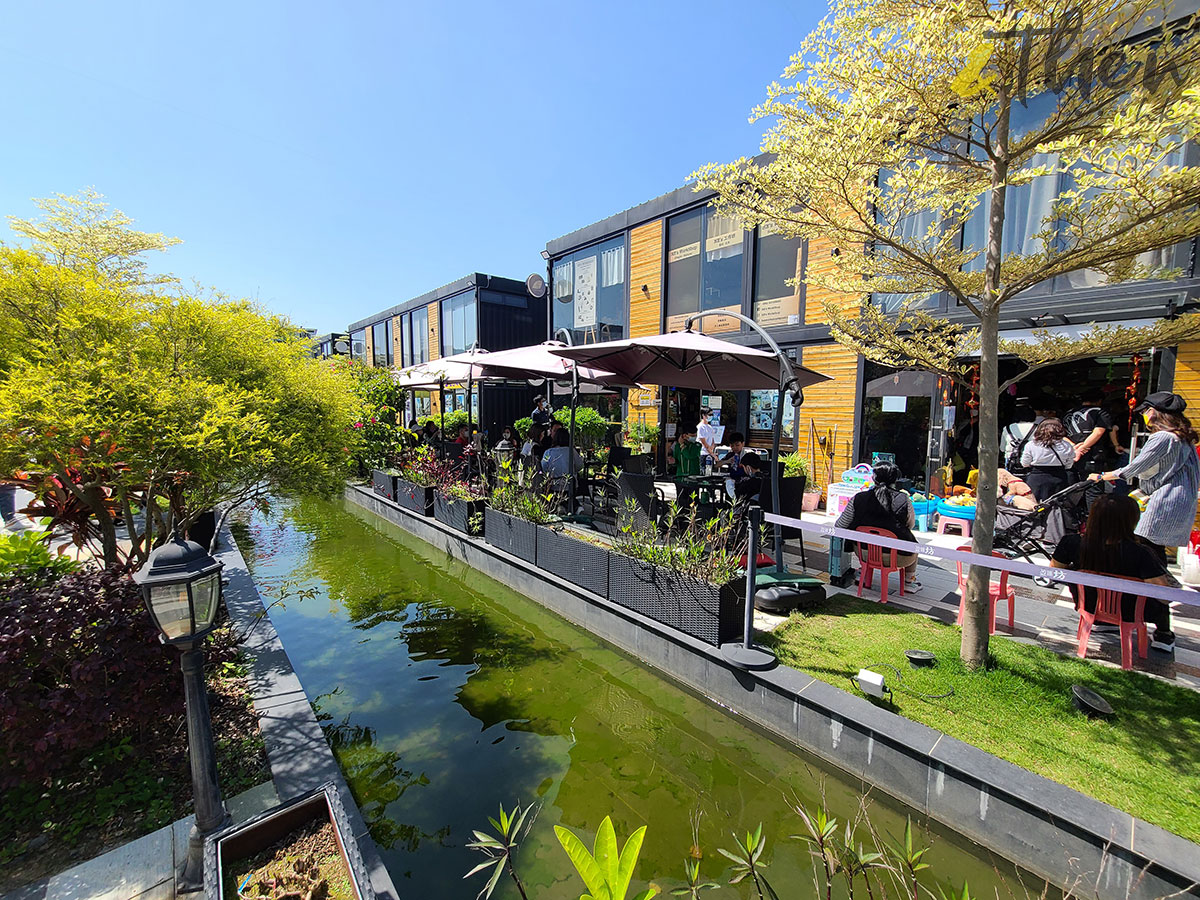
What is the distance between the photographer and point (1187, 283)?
249 inches

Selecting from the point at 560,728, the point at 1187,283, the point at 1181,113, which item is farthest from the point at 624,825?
the point at 1187,283

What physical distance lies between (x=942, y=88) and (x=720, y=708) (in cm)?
429

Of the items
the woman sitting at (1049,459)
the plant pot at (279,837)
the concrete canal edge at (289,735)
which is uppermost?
the woman sitting at (1049,459)

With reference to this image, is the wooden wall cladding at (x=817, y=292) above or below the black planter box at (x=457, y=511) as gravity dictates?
above

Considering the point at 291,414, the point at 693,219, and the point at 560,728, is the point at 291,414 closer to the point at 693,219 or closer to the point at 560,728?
the point at 560,728

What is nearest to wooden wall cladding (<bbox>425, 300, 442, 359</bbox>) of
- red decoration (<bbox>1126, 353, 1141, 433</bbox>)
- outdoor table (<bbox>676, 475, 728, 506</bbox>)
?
outdoor table (<bbox>676, 475, 728, 506</bbox>)

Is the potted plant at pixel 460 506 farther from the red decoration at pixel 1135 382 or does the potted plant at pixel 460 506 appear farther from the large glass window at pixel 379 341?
the large glass window at pixel 379 341

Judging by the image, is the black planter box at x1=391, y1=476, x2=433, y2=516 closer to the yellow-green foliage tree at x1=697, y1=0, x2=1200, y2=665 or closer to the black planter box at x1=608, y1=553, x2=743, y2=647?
the black planter box at x1=608, y1=553, x2=743, y2=647

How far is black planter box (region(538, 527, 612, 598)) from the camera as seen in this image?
5.03 m

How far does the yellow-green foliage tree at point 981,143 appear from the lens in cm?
283

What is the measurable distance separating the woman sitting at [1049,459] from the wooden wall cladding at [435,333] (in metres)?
22.1

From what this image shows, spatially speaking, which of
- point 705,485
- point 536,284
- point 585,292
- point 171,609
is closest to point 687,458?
point 705,485

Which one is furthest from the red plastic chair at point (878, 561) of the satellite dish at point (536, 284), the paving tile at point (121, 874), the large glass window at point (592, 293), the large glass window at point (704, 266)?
the satellite dish at point (536, 284)

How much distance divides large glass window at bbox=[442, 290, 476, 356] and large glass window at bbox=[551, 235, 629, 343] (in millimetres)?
6553
